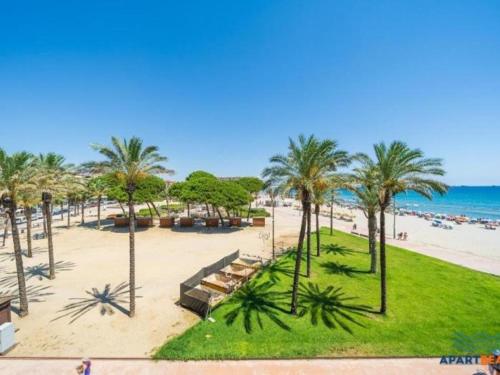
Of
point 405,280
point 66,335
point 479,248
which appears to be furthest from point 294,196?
point 479,248

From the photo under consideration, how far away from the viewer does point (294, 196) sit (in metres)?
13.7

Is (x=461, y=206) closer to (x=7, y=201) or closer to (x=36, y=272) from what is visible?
(x=36, y=272)

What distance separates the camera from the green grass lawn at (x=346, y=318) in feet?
29.7

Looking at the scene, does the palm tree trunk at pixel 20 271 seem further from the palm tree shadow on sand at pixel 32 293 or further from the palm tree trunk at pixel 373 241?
the palm tree trunk at pixel 373 241

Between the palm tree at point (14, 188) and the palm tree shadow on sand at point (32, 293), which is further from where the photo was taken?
the palm tree shadow on sand at point (32, 293)

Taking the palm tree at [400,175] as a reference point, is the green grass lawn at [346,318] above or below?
below

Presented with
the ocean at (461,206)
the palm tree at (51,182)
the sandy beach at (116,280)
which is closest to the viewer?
the sandy beach at (116,280)

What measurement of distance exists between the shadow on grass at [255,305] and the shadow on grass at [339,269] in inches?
215

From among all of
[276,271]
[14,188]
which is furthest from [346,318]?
[14,188]

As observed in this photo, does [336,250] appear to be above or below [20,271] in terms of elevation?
below

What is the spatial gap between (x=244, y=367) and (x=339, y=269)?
11909 millimetres

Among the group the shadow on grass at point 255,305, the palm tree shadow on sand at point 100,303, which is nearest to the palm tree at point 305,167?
the shadow on grass at point 255,305

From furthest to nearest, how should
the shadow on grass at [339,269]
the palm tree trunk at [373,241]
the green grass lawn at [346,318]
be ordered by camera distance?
the shadow on grass at [339,269], the palm tree trunk at [373,241], the green grass lawn at [346,318]

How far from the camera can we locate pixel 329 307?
1219cm
